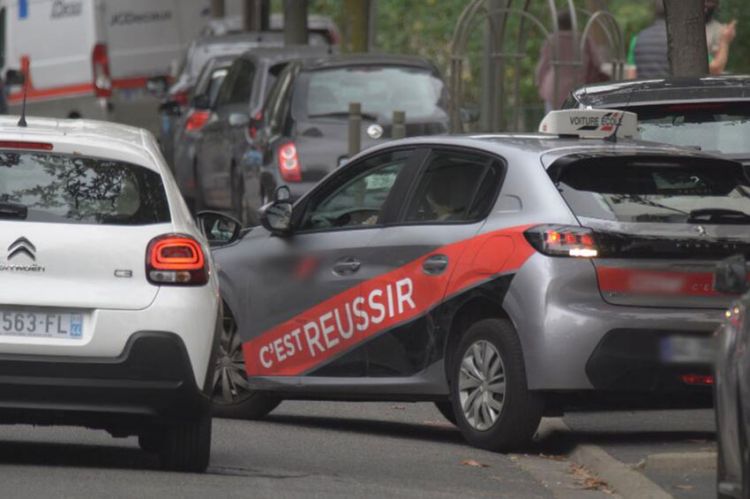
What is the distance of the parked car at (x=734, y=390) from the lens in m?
7.23

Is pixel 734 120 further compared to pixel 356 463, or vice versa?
pixel 734 120

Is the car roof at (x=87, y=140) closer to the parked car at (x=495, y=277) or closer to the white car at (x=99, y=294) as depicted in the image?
the white car at (x=99, y=294)

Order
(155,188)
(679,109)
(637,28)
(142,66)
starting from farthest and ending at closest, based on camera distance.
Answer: (637,28), (142,66), (679,109), (155,188)

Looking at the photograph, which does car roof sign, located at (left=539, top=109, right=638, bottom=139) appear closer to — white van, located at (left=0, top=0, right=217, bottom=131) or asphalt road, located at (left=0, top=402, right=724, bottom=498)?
asphalt road, located at (left=0, top=402, right=724, bottom=498)

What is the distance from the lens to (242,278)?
12.0 m

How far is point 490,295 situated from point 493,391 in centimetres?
46

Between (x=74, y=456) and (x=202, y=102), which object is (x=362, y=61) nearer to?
(x=202, y=102)

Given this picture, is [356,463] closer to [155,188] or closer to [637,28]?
[155,188]

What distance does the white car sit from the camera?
8953mm

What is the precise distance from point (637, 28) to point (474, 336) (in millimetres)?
37064

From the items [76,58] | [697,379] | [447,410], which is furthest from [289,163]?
[76,58]

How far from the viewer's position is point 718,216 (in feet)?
34.0

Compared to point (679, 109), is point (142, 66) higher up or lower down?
lower down

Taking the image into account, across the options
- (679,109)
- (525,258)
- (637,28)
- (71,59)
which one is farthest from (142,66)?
(525,258)
